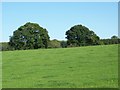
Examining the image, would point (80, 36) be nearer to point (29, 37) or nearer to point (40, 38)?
point (40, 38)

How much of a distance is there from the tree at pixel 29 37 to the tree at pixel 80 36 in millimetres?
8176

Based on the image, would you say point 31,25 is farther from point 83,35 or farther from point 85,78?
point 85,78

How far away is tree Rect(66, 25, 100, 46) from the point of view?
94.1 m

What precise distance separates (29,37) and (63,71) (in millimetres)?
67375

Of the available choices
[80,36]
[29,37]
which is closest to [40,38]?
[29,37]

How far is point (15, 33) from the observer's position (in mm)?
88875

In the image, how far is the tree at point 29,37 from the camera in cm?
8581

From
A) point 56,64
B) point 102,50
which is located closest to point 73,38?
point 102,50

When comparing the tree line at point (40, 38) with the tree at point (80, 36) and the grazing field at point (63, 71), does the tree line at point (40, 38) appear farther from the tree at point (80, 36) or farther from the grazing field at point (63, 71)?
the grazing field at point (63, 71)

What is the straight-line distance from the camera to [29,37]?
3622 inches

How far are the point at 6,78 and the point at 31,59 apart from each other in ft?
38.1

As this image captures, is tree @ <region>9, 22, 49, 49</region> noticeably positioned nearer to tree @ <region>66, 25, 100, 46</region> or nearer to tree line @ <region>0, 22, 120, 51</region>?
tree line @ <region>0, 22, 120, 51</region>

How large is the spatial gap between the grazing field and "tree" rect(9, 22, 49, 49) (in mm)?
47660

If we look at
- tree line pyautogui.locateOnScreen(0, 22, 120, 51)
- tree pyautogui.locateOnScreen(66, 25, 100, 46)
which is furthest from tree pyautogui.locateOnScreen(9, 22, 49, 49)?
tree pyautogui.locateOnScreen(66, 25, 100, 46)
